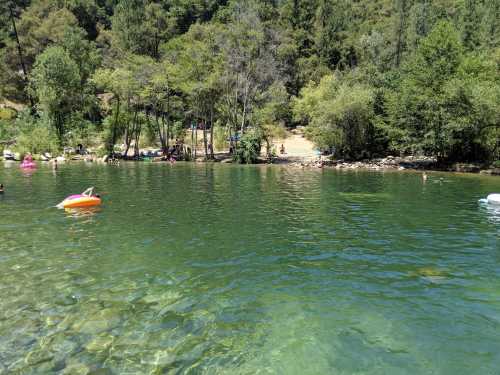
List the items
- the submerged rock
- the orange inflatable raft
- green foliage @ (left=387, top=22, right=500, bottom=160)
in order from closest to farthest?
the submerged rock
the orange inflatable raft
green foliage @ (left=387, top=22, right=500, bottom=160)

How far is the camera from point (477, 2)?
281 ft

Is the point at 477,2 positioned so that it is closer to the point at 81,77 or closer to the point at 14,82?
the point at 81,77

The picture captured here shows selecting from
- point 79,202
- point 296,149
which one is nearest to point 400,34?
point 296,149

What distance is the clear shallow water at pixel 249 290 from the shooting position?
8336 mm

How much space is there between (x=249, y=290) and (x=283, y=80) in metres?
56.9

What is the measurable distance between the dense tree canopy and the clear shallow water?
29.3 meters

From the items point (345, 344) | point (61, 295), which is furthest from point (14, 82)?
point (345, 344)

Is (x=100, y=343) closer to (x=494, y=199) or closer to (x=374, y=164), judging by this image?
(x=494, y=199)

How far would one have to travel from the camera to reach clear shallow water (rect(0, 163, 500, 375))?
8.34 m

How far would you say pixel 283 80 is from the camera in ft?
213

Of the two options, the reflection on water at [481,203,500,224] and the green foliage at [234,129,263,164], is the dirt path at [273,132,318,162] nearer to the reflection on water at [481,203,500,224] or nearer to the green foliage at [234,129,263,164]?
the green foliage at [234,129,263,164]

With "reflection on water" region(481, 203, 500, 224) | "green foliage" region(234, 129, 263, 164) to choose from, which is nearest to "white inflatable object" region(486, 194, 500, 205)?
"reflection on water" region(481, 203, 500, 224)

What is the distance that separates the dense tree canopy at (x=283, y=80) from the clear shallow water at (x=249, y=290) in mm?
29281

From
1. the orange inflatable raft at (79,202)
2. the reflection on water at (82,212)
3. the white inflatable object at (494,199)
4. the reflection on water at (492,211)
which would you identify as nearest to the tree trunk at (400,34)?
the white inflatable object at (494,199)
